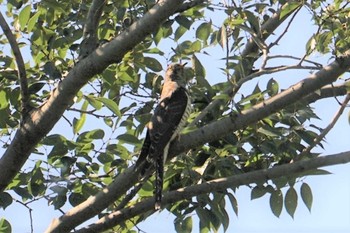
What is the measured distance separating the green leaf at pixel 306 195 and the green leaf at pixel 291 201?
0.18ft

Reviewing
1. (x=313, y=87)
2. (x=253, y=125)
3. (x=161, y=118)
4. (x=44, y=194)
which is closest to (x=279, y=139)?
(x=253, y=125)

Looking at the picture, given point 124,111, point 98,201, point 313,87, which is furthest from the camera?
point 124,111

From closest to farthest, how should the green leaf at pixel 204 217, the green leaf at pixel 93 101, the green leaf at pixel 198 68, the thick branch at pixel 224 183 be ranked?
the thick branch at pixel 224 183
the green leaf at pixel 93 101
the green leaf at pixel 204 217
the green leaf at pixel 198 68

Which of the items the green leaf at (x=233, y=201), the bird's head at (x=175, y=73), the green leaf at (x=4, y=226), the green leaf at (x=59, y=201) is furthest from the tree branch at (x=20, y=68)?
the bird's head at (x=175, y=73)

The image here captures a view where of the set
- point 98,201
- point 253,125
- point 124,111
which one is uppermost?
point 124,111

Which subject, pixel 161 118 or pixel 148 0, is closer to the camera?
pixel 148 0

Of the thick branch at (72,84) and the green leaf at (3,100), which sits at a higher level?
the green leaf at (3,100)

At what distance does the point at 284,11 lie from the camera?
19.0 ft

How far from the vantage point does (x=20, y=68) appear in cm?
544

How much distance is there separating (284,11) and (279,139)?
3.07 ft

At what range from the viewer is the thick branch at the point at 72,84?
16.9ft

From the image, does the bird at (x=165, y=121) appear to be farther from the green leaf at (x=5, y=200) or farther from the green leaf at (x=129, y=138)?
the green leaf at (x=5, y=200)

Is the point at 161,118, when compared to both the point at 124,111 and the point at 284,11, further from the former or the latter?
the point at 284,11

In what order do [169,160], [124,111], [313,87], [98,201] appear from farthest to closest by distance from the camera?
[124,111]
[169,160]
[98,201]
[313,87]
